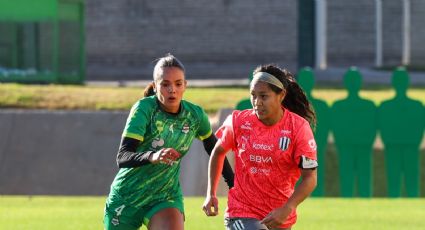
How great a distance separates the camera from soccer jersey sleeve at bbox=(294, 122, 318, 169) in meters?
7.73

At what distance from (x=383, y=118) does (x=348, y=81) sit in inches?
32.4

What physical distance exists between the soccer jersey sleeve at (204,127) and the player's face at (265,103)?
886mm

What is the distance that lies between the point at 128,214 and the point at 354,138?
11528mm

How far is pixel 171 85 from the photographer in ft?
27.1

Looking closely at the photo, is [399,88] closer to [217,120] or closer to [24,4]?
[217,120]

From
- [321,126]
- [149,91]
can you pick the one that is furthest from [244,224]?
[321,126]

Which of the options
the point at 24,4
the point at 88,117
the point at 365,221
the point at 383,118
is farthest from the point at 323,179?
the point at 24,4

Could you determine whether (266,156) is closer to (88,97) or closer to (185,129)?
(185,129)

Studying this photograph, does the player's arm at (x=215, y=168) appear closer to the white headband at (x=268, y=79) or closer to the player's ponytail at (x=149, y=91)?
the white headband at (x=268, y=79)

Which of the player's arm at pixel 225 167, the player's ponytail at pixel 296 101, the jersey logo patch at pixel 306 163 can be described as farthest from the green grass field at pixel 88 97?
the jersey logo patch at pixel 306 163

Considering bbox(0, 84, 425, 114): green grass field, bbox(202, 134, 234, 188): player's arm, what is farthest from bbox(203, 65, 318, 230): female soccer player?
bbox(0, 84, 425, 114): green grass field

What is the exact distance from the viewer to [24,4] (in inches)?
1098

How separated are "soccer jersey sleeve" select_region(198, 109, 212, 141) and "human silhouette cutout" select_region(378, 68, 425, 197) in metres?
11.0

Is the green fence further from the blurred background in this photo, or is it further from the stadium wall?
the stadium wall
